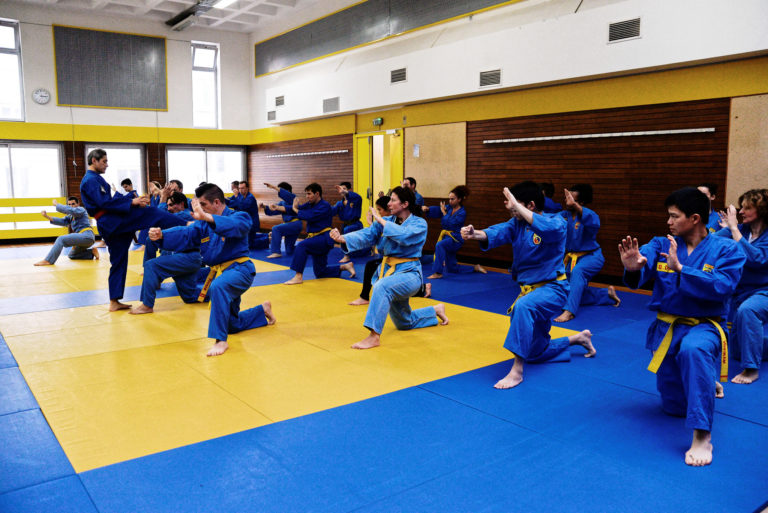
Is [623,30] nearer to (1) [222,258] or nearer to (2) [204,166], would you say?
(1) [222,258]

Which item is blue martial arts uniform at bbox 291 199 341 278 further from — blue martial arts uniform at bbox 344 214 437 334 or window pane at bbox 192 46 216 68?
window pane at bbox 192 46 216 68

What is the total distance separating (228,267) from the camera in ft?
15.7

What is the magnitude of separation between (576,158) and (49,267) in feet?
26.4

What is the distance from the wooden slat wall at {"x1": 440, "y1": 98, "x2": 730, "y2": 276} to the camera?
6551 mm

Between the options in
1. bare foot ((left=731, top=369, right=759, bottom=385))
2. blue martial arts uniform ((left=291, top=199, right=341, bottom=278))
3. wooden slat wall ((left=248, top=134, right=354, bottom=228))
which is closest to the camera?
bare foot ((left=731, top=369, right=759, bottom=385))

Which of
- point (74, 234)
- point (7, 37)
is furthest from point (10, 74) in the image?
point (74, 234)

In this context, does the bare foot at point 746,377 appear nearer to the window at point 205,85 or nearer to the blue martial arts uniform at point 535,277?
the blue martial arts uniform at point 535,277

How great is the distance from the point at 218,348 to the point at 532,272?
8.03 ft

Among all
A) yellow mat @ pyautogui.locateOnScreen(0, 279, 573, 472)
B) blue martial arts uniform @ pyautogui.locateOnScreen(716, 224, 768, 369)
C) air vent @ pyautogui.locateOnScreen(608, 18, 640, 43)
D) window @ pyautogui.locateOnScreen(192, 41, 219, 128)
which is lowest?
yellow mat @ pyautogui.locateOnScreen(0, 279, 573, 472)

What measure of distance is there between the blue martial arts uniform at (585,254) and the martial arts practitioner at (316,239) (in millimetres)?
3130

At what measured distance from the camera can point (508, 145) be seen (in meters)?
8.73

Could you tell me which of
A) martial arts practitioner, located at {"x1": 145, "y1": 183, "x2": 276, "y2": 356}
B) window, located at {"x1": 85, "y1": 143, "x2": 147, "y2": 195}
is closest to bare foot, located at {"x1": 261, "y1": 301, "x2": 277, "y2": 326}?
martial arts practitioner, located at {"x1": 145, "y1": 183, "x2": 276, "y2": 356}

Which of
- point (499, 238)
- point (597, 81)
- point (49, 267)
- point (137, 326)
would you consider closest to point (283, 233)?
point (49, 267)

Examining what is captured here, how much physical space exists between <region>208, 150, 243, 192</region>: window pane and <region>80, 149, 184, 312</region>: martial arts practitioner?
9.79m
